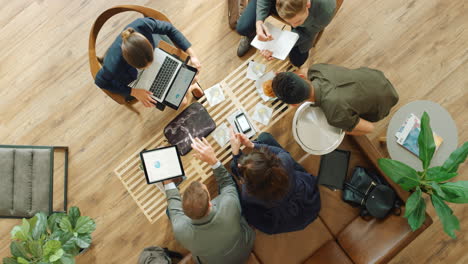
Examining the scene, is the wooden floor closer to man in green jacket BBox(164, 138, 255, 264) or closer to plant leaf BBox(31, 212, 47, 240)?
plant leaf BBox(31, 212, 47, 240)

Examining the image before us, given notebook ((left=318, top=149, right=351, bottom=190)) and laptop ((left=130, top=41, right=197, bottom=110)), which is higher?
laptop ((left=130, top=41, right=197, bottom=110))

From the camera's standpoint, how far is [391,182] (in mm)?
2328

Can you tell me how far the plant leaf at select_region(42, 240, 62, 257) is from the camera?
6.92 ft

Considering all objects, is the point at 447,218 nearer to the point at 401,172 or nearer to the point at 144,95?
the point at 401,172

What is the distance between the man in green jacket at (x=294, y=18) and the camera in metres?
2.10

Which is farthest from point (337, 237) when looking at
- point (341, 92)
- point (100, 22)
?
point (100, 22)

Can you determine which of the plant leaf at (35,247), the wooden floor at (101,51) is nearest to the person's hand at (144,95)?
the wooden floor at (101,51)

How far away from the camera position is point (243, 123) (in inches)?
94.0

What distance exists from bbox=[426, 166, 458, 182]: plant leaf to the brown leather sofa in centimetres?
24

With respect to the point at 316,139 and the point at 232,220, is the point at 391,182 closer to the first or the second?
the point at 316,139

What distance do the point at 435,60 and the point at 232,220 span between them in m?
2.56

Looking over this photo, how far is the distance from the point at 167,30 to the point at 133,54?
489mm

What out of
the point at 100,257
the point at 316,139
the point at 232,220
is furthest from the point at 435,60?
the point at 100,257

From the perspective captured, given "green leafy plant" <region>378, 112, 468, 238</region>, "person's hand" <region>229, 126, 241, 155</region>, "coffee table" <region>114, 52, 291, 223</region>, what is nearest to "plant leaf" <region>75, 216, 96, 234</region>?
"coffee table" <region>114, 52, 291, 223</region>
